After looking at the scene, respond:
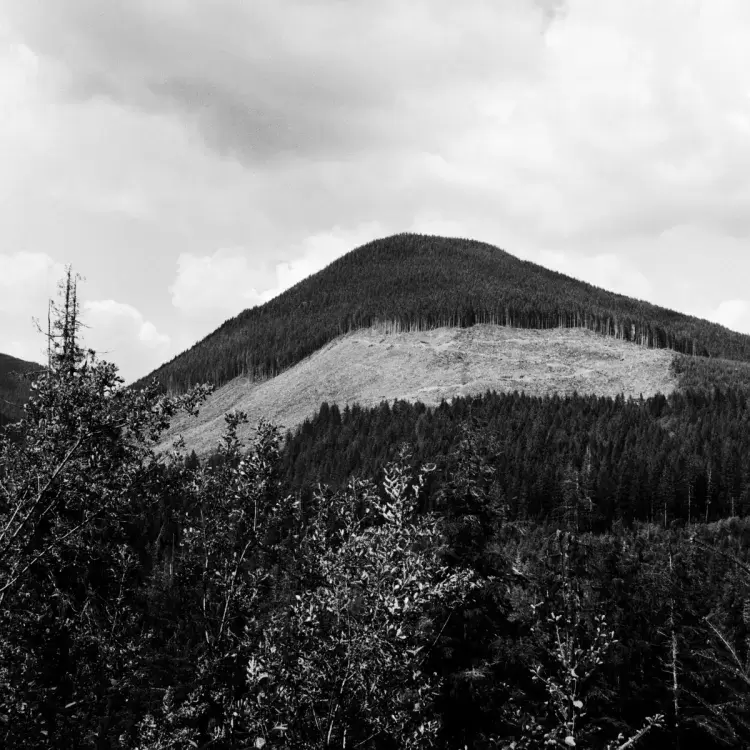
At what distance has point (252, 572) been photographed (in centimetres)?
1187

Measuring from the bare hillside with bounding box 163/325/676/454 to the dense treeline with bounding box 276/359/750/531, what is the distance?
474 inches

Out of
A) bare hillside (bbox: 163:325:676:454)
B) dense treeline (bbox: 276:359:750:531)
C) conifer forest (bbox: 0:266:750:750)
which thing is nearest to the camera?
conifer forest (bbox: 0:266:750:750)

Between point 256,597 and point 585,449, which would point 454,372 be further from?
point 256,597

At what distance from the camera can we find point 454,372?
167875mm

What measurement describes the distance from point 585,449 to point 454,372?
58684 millimetres

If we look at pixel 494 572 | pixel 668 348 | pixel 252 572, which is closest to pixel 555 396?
pixel 668 348

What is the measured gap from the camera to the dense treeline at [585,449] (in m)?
99.5

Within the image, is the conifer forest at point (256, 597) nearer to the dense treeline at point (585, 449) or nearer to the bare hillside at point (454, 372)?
the dense treeline at point (585, 449)

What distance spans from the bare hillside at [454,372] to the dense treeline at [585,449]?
1204 cm

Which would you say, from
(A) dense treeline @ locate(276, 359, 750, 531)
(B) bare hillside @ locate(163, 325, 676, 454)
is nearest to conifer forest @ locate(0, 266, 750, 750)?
(A) dense treeline @ locate(276, 359, 750, 531)

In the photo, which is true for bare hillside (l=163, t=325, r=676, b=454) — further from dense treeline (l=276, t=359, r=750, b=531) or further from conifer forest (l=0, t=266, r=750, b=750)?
conifer forest (l=0, t=266, r=750, b=750)

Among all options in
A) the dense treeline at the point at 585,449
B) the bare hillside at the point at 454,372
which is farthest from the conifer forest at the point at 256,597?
the bare hillside at the point at 454,372

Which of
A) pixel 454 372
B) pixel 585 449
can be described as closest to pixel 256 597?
pixel 585 449

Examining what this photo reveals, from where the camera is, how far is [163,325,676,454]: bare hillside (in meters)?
157
